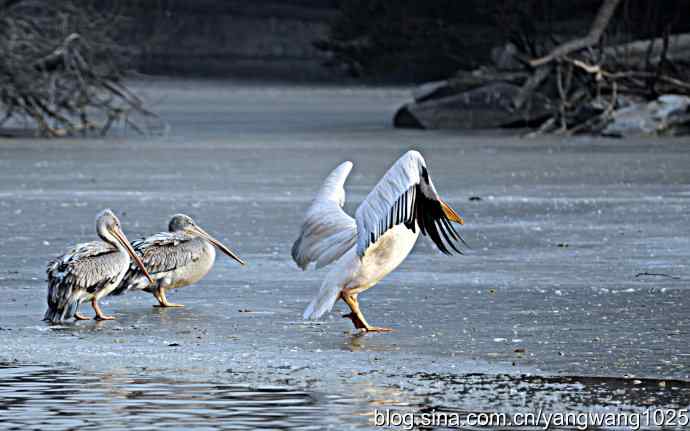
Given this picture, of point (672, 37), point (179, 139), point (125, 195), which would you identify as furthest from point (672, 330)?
point (672, 37)

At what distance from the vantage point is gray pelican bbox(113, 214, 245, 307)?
891 centimetres

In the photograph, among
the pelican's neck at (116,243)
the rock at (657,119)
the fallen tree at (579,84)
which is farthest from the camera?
the fallen tree at (579,84)

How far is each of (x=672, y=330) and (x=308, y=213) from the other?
183 centimetres

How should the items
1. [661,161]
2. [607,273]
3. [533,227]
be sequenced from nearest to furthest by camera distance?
[607,273], [533,227], [661,161]

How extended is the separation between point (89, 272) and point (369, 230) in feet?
5.23

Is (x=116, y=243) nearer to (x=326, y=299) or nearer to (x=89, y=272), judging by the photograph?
(x=89, y=272)

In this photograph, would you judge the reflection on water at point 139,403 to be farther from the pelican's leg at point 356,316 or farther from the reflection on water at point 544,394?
the pelican's leg at point 356,316

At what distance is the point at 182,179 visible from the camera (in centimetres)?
1727

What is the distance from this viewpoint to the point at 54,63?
81.1ft

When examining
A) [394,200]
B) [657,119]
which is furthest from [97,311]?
[657,119]

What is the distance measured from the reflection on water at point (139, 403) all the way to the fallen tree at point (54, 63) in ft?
55.4

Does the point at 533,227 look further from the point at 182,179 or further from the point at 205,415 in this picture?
the point at 205,415

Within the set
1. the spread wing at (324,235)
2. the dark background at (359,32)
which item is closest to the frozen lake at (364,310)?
the spread wing at (324,235)

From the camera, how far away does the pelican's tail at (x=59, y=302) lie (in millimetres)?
8281
